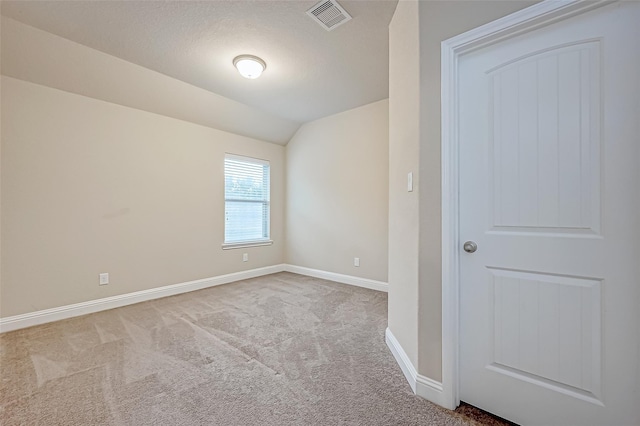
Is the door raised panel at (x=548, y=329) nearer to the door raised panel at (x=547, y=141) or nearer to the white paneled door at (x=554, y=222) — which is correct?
the white paneled door at (x=554, y=222)

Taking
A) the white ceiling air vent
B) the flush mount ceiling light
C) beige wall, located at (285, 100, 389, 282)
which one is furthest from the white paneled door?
beige wall, located at (285, 100, 389, 282)

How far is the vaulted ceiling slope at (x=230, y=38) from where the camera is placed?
6.54ft

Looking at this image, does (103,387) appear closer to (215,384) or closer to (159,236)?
(215,384)

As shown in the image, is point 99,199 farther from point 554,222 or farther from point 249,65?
point 554,222

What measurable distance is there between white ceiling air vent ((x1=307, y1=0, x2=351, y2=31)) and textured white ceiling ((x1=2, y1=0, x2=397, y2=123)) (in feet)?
0.16

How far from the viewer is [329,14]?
2.07 meters

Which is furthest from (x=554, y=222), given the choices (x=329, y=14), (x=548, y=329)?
(x=329, y=14)

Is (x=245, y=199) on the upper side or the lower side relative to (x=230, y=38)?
lower

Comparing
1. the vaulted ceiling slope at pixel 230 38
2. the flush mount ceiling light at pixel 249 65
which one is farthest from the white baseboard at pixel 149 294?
the flush mount ceiling light at pixel 249 65

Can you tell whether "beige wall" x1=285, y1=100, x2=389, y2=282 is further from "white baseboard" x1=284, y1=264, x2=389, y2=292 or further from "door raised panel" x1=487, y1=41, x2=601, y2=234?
"door raised panel" x1=487, y1=41, x2=601, y2=234

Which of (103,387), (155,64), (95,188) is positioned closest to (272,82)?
(155,64)

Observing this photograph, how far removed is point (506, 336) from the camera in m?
1.36

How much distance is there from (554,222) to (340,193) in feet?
9.89

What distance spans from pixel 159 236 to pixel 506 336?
368cm
